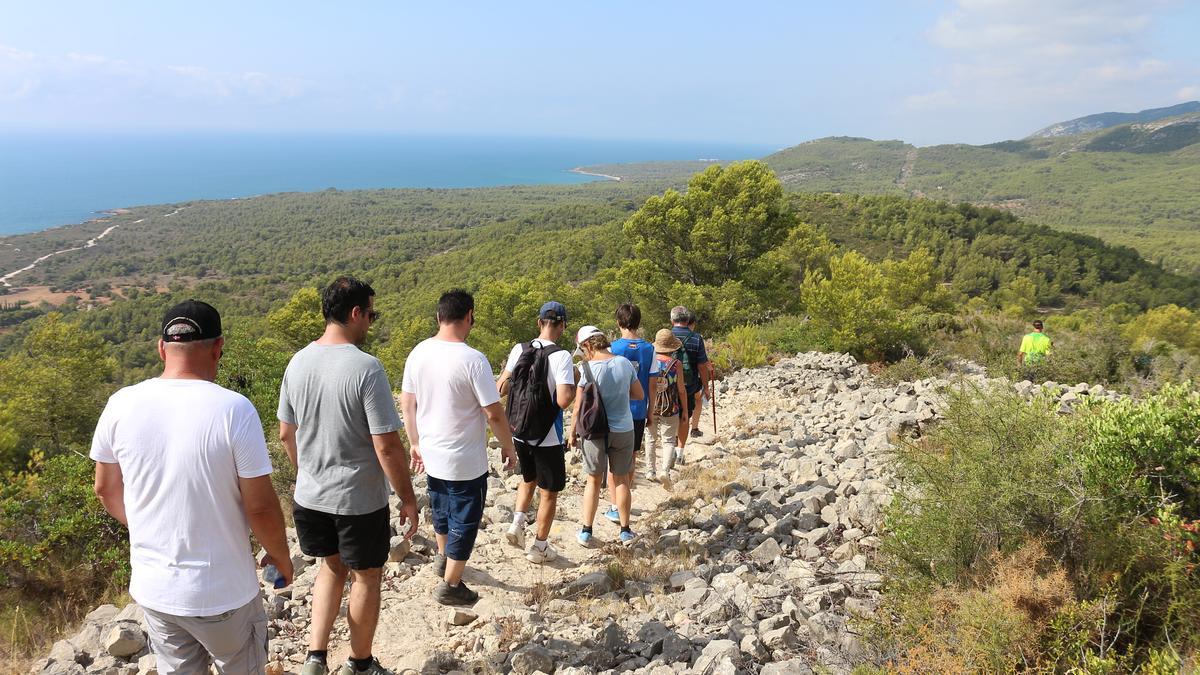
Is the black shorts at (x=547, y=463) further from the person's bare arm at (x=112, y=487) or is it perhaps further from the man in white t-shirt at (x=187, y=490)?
the person's bare arm at (x=112, y=487)

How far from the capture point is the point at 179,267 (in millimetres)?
94375

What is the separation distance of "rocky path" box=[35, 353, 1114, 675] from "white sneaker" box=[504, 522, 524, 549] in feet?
0.30

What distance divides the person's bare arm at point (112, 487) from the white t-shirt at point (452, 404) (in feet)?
4.74

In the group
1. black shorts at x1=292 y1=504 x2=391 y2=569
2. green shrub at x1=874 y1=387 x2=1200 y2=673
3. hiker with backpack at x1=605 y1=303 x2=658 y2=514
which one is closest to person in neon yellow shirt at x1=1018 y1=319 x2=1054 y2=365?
green shrub at x1=874 y1=387 x2=1200 y2=673

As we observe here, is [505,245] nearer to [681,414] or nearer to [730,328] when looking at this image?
[730,328]

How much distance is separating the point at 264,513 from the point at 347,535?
0.64 m

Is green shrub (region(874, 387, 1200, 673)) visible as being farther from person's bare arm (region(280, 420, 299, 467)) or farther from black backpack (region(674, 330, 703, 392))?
person's bare arm (region(280, 420, 299, 467))

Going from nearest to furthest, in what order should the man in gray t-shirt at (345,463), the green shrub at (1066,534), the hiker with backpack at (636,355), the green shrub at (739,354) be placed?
the green shrub at (1066,534), the man in gray t-shirt at (345,463), the hiker with backpack at (636,355), the green shrub at (739,354)

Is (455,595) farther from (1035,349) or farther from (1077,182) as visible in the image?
(1077,182)

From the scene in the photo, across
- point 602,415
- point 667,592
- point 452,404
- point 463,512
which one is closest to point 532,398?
point 602,415

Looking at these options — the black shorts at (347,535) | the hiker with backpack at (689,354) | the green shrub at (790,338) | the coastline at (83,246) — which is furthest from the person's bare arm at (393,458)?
the coastline at (83,246)

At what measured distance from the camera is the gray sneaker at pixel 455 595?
3.68 meters

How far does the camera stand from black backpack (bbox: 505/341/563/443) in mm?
4051

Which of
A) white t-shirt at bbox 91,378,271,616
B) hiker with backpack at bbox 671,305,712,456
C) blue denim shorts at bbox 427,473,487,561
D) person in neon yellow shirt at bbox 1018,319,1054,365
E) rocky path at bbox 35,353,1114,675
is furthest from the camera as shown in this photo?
person in neon yellow shirt at bbox 1018,319,1054,365
